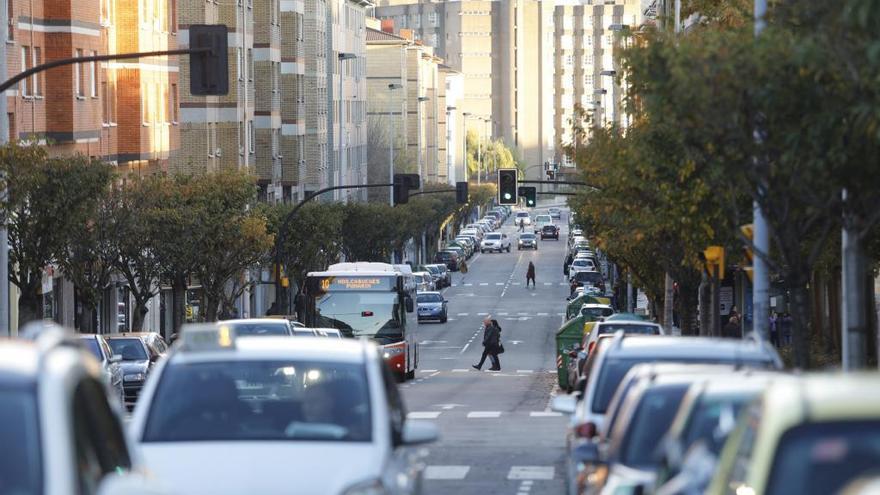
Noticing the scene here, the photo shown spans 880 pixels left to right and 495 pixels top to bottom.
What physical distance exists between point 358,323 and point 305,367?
112 feet

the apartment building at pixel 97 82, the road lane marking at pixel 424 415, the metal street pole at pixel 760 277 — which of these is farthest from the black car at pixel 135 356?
the metal street pole at pixel 760 277

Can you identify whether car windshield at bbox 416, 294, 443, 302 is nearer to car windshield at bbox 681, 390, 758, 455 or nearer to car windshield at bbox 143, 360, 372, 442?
car windshield at bbox 143, 360, 372, 442

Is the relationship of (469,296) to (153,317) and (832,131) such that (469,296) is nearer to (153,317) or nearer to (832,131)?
(153,317)

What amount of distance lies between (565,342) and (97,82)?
1839 centimetres

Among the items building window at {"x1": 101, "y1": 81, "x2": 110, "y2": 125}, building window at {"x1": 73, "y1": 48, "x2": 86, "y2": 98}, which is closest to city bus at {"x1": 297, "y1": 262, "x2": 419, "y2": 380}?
building window at {"x1": 73, "y1": 48, "x2": 86, "y2": 98}

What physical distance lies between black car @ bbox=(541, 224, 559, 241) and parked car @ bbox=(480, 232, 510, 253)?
532 inches

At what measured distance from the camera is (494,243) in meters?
142

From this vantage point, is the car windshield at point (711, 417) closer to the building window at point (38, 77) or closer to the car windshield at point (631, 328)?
the car windshield at point (631, 328)

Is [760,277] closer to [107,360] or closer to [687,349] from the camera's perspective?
[687,349]

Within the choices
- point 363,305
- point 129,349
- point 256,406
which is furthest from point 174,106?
point 256,406

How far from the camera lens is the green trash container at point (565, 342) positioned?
4312 centimetres

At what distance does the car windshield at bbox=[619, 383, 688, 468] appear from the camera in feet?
37.3

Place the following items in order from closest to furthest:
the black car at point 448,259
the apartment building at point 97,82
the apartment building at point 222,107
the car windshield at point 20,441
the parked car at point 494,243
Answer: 1. the car windshield at point 20,441
2. the apartment building at point 97,82
3. the apartment building at point 222,107
4. the black car at point 448,259
5. the parked car at point 494,243

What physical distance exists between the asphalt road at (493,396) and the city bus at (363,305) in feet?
4.26
